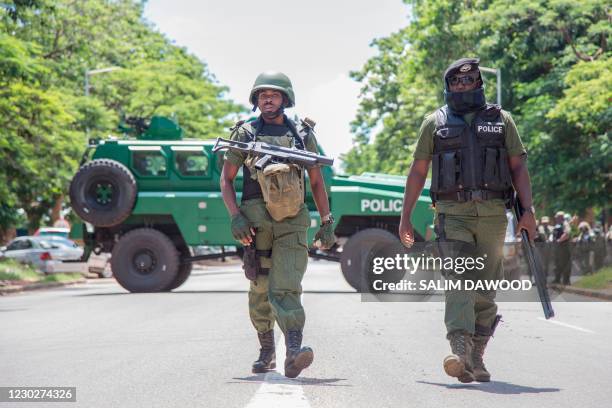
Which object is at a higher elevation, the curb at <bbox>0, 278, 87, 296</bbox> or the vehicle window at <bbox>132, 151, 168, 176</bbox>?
the vehicle window at <bbox>132, 151, 168, 176</bbox>

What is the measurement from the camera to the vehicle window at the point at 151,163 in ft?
A: 68.2

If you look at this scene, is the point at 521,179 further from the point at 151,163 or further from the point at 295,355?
the point at 151,163

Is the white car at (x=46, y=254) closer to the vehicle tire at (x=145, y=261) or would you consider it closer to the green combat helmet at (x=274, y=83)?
the vehicle tire at (x=145, y=261)

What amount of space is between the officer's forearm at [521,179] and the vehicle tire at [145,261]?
1372cm

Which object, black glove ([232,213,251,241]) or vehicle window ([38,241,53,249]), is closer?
black glove ([232,213,251,241])

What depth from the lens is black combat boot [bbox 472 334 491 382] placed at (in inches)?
281

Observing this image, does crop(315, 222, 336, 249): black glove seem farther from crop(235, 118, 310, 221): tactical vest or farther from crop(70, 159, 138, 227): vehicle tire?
crop(70, 159, 138, 227): vehicle tire

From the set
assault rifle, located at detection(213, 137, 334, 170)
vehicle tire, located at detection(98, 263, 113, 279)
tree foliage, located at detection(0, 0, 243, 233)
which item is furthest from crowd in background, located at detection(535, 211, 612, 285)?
assault rifle, located at detection(213, 137, 334, 170)

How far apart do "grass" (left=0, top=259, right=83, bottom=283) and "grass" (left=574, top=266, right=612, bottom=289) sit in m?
13.4

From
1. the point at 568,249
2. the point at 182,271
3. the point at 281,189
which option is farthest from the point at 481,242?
the point at 568,249

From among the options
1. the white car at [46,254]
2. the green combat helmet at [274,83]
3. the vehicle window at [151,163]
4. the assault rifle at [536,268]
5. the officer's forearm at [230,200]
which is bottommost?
the white car at [46,254]

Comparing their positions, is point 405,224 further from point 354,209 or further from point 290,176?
point 354,209

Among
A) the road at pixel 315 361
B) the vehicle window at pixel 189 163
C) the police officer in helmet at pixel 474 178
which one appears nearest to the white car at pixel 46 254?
the vehicle window at pixel 189 163

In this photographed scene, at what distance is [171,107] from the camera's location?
5484 cm
